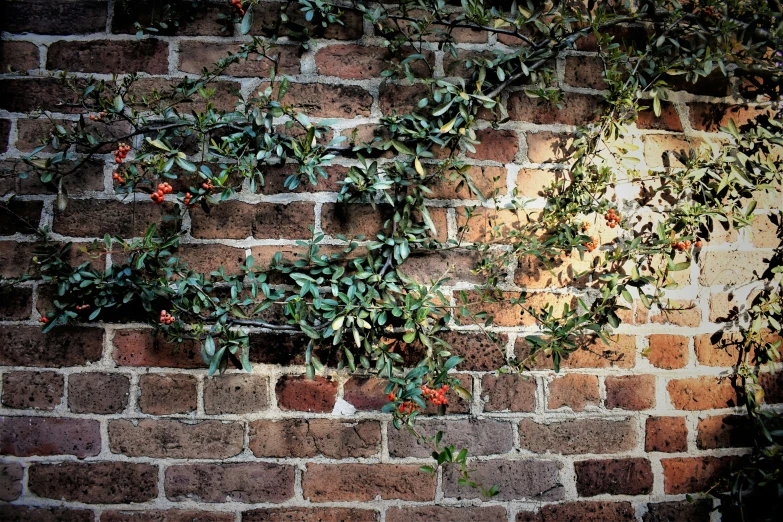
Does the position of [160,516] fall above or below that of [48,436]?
below

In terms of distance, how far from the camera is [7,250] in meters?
1.15

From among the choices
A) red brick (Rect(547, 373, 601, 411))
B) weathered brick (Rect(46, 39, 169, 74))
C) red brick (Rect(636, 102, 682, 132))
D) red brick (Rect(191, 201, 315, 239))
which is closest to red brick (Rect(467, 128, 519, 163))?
red brick (Rect(636, 102, 682, 132))

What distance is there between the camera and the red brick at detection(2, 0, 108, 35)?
1.17 meters

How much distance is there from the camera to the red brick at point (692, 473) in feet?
3.99

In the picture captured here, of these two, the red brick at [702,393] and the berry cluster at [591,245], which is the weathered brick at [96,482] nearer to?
the berry cluster at [591,245]

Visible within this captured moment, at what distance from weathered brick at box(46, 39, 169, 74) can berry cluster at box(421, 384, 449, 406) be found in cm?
92

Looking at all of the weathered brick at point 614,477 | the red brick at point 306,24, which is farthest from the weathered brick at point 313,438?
the red brick at point 306,24

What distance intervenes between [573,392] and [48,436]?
118 centimetres

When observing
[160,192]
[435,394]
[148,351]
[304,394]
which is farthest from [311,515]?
[160,192]

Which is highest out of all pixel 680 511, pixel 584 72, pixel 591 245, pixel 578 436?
pixel 584 72

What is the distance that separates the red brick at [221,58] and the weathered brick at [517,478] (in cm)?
100

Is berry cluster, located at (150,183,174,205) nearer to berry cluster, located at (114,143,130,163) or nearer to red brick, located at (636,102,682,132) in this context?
berry cluster, located at (114,143,130,163)

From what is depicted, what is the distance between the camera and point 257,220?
118 cm

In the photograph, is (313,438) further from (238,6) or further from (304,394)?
(238,6)
